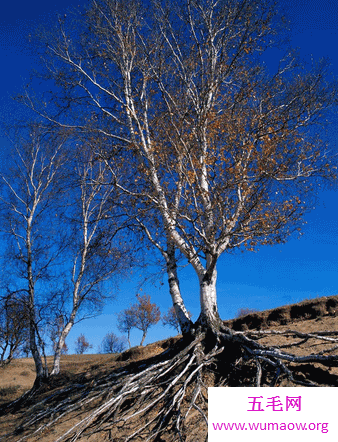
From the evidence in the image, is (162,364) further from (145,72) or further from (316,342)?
(145,72)

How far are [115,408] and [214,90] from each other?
8.19 metres

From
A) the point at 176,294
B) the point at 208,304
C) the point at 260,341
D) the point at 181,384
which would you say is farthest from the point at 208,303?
the point at 181,384

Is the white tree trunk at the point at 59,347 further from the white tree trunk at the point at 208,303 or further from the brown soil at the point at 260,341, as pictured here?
the white tree trunk at the point at 208,303

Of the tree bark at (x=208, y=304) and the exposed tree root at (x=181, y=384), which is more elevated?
the tree bark at (x=208, y=304)

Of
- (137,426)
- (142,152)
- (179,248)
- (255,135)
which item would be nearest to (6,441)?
(137,426)

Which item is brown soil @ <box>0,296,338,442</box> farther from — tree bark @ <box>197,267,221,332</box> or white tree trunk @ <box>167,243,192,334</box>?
tree bark @ <box>197,267,221,332</box>

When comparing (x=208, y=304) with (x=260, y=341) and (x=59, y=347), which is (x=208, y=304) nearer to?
(x=260, y=341)

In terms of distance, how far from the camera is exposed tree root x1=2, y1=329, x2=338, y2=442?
6062 millimetres

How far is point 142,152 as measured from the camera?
9.78 meters

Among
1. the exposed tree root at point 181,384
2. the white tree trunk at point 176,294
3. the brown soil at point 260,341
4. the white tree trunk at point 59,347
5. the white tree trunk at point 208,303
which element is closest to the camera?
the exposed tree root at point 181,384

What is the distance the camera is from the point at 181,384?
23.4 ft

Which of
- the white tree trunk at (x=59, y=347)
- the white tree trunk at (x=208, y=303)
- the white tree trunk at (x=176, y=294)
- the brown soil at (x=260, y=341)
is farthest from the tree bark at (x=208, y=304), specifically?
the white tree trunk at (x=59, y=347)

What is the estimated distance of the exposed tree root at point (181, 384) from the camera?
6062 mm

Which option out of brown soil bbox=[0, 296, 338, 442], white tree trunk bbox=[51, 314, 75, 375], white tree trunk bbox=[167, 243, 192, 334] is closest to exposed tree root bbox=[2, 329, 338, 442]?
brown soil bbox=[0, 296, 338, 442]
